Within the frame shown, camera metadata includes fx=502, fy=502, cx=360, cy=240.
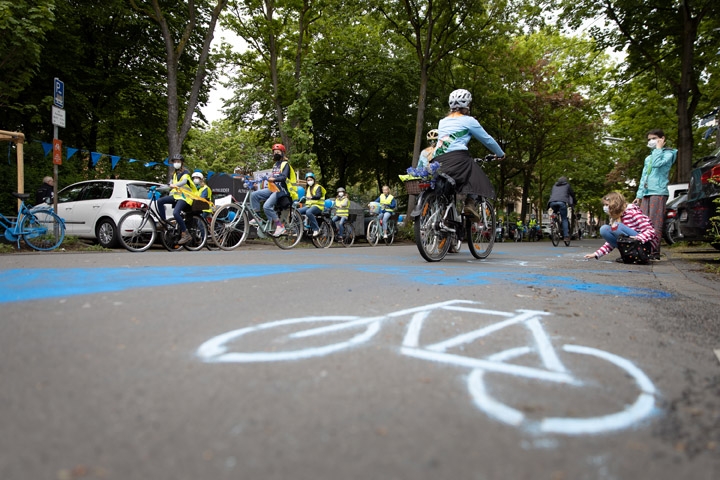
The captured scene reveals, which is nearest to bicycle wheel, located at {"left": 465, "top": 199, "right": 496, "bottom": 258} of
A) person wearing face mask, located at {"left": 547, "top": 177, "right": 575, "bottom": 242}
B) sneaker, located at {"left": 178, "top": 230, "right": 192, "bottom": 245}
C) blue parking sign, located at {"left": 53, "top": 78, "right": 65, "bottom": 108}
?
sneaker, located at {"left": 178, "top": 230, "right": 192, "bottom": 245}

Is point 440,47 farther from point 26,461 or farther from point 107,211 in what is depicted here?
A: point 26,461

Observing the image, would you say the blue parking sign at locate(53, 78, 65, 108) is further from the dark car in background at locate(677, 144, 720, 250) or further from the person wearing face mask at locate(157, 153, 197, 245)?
the dark car in background at locate(677, 144, 720, 250)

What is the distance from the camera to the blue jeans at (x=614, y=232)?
754 cm

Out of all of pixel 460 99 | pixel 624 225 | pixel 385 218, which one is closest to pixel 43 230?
pixel 460 99

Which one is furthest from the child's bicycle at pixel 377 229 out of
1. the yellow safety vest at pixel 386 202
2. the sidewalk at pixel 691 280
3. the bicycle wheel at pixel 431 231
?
the sidewalk at pixel 691 280

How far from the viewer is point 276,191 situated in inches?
409

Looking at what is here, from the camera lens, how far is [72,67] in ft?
61.8

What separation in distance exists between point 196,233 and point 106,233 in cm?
239

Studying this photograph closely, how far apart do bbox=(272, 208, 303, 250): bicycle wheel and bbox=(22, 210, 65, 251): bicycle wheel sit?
4.32 metres

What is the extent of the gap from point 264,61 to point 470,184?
16.9 metres

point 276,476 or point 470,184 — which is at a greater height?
point 470,184

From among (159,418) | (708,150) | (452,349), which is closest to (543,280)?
(452,349)

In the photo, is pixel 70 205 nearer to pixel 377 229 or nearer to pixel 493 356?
pixel 377 229

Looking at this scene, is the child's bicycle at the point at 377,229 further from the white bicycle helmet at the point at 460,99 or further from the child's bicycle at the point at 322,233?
the white bicycle helmet at the point at 460,99
